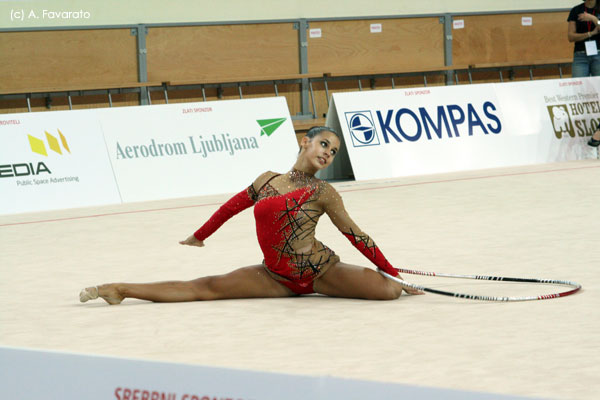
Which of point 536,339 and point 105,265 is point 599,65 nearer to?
point 105,265

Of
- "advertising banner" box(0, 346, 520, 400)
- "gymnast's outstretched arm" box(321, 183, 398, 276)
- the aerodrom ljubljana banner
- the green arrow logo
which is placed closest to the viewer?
"advertising banner" box(0, 346, 520, 400)

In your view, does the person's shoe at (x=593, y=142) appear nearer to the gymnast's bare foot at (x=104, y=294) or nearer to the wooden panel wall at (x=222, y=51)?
the wooden panel wall at (x=222, y=51)

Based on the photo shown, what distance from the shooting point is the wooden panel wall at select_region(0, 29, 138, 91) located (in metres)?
11.3

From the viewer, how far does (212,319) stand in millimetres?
4207

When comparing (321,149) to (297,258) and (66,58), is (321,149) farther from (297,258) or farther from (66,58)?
(66,58)

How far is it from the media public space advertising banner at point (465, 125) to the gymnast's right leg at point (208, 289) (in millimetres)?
6414

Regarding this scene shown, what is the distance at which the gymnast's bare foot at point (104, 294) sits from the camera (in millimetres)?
4523

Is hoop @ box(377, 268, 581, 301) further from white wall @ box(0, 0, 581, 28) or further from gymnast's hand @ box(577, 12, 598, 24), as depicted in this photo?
gymnast's hand @ box(577, 12, 598, 24)

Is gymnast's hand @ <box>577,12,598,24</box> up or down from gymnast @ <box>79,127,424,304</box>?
up

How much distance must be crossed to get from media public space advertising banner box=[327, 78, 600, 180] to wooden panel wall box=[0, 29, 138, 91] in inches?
112

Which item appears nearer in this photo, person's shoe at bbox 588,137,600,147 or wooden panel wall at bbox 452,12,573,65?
person's shoe at bbox 588,137,600,147

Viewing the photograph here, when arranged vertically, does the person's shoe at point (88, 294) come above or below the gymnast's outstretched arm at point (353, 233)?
below

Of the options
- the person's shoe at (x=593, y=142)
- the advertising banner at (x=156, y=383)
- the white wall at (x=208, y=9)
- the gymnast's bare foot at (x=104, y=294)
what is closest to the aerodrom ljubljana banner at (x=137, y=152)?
the white wall at (x=208, y=9)

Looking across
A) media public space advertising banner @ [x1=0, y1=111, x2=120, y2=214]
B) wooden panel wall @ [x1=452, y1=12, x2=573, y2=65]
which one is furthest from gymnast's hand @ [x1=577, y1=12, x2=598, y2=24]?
media public space advertising banner @ [x1=0, y1=111, x2=120, y2=214]
